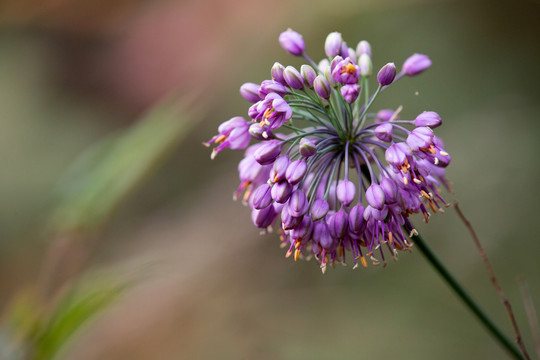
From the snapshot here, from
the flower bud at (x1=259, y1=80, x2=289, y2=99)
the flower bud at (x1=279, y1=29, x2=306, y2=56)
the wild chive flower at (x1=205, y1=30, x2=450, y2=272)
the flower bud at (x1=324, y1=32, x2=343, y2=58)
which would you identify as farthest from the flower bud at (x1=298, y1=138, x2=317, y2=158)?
the flower bud at (x1=279, y1=29, x2=306, y2=56)

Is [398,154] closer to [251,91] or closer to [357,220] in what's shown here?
[357,220]

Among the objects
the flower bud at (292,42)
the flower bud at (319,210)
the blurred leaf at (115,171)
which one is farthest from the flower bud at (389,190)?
the blurred leaf at (115,171)

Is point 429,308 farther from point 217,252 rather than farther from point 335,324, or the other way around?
point 217,252

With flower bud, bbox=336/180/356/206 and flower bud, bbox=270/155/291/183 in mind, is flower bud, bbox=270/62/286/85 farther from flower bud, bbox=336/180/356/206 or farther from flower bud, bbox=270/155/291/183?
flower bud, bbox=336/180/356/206

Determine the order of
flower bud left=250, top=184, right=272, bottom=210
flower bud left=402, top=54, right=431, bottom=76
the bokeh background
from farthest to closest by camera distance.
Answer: the bokeh background, flower bud left=402, top=54, right=431, bottom=76, flower bud left=250, top=184, right=272, bottom=210

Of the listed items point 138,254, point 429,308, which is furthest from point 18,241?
point 429,308

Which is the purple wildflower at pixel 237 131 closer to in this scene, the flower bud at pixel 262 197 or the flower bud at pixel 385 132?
the flower bud at pixel 262 197
